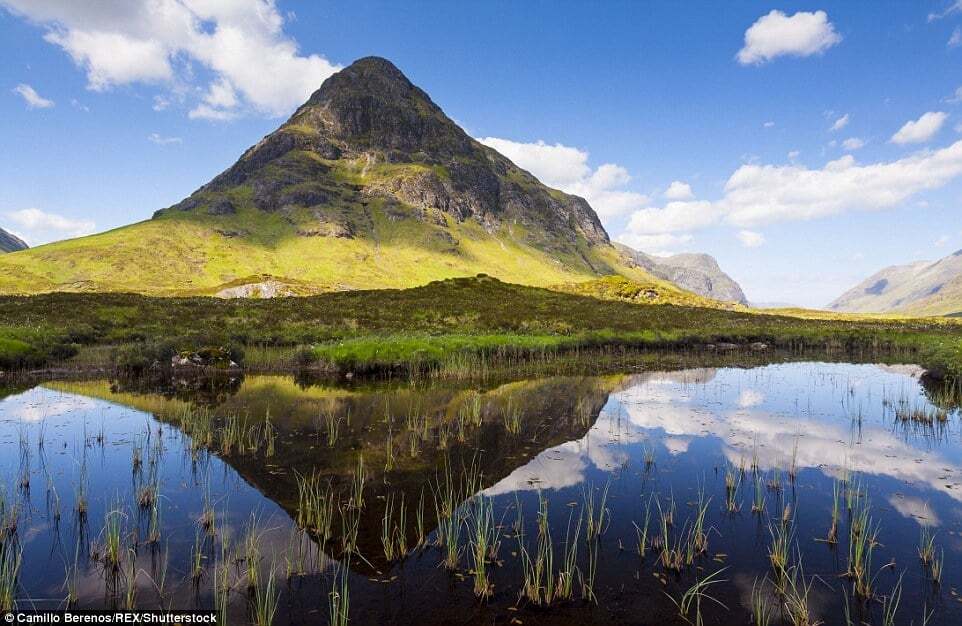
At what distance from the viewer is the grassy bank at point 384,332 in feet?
112

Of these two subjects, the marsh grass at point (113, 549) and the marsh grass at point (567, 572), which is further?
the marsh grass at point (113, 549)

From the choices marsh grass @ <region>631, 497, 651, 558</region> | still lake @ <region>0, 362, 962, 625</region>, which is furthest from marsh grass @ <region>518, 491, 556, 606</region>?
marsh grass @ <region>631, 497, 651, 558</region>

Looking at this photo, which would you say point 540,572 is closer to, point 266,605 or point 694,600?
point 694,600

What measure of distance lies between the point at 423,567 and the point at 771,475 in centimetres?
1021

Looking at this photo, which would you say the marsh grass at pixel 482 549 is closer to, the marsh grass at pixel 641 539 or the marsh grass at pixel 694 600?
the marsh grass at pixel 641 539

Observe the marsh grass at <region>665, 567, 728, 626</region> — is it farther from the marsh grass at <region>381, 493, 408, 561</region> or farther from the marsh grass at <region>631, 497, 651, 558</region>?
the marsh grass at <region>381, 493, 408, 561</region>

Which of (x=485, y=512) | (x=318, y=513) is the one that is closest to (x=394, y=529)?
(x=318, y=513)

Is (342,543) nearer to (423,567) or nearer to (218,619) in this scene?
(423,567)

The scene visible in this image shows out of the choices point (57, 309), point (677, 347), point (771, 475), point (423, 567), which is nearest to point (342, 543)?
point (423, 567)

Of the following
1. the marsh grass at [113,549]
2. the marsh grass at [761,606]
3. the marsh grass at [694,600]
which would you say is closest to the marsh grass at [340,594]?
the marsh grass at [113,549]

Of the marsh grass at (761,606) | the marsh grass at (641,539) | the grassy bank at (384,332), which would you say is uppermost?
the grassy bank at (384,332)

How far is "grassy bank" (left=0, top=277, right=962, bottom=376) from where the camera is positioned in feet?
112

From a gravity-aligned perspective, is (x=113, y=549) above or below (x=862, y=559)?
above

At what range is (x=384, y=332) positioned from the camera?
44938 millimetres
